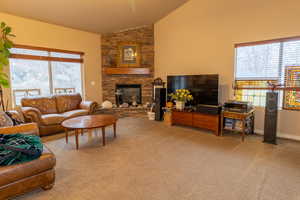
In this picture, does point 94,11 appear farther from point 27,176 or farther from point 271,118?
point 271,118

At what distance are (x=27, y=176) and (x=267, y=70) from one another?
179 inches

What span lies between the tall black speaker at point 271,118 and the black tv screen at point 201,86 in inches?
40.7

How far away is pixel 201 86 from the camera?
14.0ft

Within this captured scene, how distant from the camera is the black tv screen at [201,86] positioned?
405cm

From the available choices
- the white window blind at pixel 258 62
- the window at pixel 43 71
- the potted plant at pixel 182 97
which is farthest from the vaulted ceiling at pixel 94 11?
the potted plant at pixel 182 97

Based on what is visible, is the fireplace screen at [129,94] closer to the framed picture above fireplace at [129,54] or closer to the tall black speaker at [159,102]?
the framed picture above fireplace at [129,54]

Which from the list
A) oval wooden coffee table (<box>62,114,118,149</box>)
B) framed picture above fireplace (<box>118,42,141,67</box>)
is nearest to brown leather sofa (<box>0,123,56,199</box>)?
oval wooden coffee table (<box>62,114,118,149</box>)

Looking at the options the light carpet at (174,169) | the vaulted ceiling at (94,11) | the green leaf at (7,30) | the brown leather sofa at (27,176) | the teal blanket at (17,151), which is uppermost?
the vaulted ceiling at (94,11)

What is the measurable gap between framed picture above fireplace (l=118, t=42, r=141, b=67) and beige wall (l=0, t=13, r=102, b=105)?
80 centimetres

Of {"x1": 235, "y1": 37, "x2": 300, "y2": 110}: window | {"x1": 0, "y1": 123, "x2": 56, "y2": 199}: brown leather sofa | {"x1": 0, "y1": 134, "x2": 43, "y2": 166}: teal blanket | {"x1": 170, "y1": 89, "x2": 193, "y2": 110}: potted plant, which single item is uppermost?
{"x1": 235, "y1": 37, "x2": 300, "y2": 110}: window

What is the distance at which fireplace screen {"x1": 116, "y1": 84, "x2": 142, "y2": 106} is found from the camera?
604cm

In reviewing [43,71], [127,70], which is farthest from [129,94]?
[43,71]

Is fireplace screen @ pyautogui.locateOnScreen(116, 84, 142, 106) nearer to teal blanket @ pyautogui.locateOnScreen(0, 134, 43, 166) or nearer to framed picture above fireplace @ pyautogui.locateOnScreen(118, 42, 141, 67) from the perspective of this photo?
framed picture above fireplace @ pyautogui.locateOnScreen(118, 42, 141, 67)

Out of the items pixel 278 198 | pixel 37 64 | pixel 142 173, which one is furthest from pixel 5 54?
pixel 278 198
